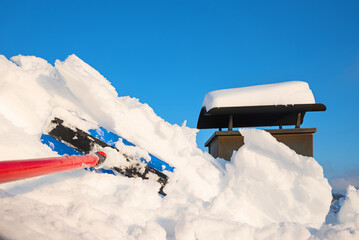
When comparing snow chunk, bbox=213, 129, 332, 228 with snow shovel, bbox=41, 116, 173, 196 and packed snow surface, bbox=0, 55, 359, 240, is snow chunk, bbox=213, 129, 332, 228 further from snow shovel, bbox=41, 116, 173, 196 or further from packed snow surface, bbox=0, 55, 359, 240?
snow shovel, bbox=41, 116, 173, 196

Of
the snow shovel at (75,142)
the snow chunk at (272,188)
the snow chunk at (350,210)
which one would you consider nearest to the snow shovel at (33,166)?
the snow shovel at (75,142)

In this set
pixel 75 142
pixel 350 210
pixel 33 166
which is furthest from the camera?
pixel 75 142

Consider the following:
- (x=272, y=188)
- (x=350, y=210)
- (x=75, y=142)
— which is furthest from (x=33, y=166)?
(x=350, y=210)

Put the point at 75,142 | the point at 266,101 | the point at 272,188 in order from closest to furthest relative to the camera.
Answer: the point at 75,142
the point at 272,188
the point at 266,101

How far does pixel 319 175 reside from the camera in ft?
9.07

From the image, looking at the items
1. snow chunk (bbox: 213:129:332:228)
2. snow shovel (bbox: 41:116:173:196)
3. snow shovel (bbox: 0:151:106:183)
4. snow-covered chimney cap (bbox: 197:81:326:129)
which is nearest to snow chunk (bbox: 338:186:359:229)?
snow chunk (bbox: 213:129:332:228)

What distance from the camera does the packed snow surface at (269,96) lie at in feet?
17.0

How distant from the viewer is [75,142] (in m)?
2.73

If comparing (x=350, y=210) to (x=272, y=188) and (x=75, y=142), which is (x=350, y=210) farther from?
(x=75, y=142)

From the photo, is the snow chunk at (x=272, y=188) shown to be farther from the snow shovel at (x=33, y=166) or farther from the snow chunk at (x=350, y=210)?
the snow shovel at (x=33, y=166)

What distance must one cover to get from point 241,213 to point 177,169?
95cm

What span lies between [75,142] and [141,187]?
0.93 m

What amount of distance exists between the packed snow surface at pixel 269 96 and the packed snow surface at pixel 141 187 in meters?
1.75

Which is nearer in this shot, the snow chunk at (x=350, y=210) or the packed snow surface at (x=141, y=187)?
the packed snow surface at (x=141, y=187)
